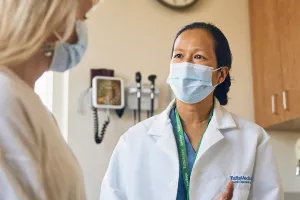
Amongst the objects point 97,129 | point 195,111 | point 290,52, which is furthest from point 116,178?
point 290,52

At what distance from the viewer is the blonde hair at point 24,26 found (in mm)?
898

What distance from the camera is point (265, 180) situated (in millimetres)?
1634

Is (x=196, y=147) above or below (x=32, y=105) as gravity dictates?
below

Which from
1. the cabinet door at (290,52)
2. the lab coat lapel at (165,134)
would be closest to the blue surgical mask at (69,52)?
the lab coat lapel at (165,134)

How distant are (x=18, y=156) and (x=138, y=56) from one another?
1783 mm

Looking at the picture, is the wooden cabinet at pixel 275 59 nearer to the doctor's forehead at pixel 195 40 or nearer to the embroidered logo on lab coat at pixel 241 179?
the doctor's forehead at pixel 195 40

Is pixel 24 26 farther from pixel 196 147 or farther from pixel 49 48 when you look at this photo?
pixel 196 147

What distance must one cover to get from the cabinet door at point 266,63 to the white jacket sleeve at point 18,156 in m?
1.88

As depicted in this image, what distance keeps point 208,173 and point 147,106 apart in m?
0.93

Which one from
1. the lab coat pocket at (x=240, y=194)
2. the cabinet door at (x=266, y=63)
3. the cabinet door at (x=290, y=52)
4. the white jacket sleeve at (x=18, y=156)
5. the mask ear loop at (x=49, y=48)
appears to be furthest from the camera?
the cabinet door at (x=266, y=63)

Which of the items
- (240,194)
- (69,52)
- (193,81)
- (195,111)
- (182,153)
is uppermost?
(69,52)

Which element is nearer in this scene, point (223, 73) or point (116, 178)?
point (116, 178)

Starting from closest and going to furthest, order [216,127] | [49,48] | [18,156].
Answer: [18,156], [49,48], [216,127]

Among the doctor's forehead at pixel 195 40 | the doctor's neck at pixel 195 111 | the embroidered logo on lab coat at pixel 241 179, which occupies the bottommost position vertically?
the embroidered logo on lab coat at pixel 241 179
